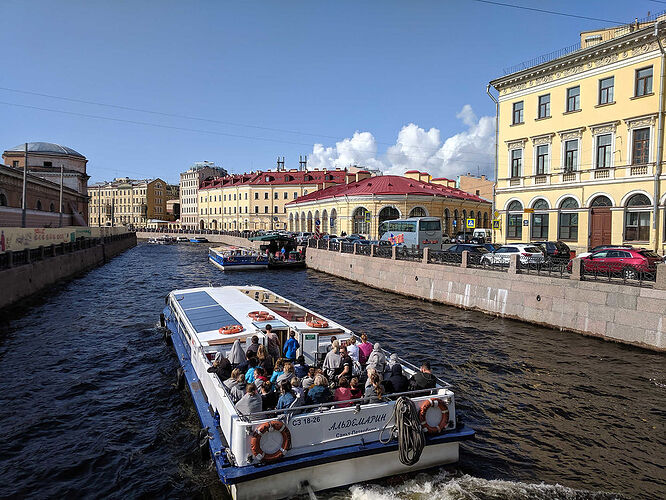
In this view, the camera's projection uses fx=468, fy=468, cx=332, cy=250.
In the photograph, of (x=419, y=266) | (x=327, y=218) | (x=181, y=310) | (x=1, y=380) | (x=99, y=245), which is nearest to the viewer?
(x=1, y=380)

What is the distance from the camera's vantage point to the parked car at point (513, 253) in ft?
64.6

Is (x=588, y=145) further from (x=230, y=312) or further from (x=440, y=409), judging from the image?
(x=440, y=409)

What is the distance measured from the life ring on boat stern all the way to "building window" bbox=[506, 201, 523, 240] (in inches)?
1099

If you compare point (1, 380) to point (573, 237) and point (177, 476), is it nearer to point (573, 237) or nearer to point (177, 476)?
point (177, 476)

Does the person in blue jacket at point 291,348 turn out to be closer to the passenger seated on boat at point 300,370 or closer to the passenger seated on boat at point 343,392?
the passenger seated on boat at point 300,370

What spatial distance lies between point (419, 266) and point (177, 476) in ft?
58.5

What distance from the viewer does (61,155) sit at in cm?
7444

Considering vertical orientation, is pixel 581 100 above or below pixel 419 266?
above

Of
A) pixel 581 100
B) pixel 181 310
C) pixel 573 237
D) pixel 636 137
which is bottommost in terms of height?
pixel 181 310

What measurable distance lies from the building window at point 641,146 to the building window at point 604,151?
1218 millimetres

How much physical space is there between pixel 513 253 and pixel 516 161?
1293 cm

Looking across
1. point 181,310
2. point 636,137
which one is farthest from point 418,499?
point 636,137

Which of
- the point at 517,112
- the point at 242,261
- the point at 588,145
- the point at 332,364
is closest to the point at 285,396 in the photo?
the point at 332,364

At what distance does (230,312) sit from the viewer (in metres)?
11.9
